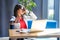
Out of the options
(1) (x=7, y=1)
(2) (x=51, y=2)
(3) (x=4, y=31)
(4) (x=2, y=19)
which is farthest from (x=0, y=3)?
(2) (x=51, y=2)

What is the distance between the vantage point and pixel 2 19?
434cm

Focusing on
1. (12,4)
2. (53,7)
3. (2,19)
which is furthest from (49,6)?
(2,19)

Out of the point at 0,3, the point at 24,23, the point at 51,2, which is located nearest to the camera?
the point at 24,23

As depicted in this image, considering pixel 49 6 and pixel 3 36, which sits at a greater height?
pixel 49 6

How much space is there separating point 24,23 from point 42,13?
1.82 m

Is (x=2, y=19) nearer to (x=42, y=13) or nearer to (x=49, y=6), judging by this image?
(x=42, y=13)

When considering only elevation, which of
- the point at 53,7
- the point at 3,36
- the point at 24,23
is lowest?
the point at 3,36

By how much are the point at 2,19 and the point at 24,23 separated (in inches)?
67.1

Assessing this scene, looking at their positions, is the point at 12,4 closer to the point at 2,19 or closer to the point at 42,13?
the point at 2,19

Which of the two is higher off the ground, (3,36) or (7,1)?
(7,1)

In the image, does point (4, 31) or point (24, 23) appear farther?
point (4, 31)

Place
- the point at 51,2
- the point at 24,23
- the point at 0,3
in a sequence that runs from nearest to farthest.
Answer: the point at 24,23 → the point at 0,3 → the point at 51,2

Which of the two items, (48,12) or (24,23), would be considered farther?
(48,12)

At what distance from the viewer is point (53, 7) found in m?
4.60
